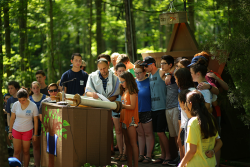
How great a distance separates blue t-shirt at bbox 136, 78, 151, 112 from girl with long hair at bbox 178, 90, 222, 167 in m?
2.58

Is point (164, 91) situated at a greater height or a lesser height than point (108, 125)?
greater

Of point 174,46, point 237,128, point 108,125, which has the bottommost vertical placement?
point 237,128

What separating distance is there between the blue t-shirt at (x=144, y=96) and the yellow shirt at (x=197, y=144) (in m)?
2.68

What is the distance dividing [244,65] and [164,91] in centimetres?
157

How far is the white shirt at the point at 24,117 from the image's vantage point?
5.79 meters

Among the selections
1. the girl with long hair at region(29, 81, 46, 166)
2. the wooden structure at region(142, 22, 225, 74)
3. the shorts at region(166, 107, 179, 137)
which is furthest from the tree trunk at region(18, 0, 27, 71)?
the shorts at region(166, 107, 179, 137)

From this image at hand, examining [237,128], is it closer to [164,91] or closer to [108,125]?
[164,91]

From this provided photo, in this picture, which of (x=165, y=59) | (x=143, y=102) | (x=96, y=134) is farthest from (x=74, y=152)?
(x=165, y=59)

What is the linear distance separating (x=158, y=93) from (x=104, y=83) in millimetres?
1125

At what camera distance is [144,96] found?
5.92 metres

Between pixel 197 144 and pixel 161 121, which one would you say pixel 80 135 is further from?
pixel 161 121

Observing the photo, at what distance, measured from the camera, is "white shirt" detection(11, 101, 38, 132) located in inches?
228

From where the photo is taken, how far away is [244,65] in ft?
16.9

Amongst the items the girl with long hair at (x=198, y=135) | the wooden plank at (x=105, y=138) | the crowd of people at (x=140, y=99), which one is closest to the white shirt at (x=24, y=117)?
the crowd of people at (x=140, y=99)
